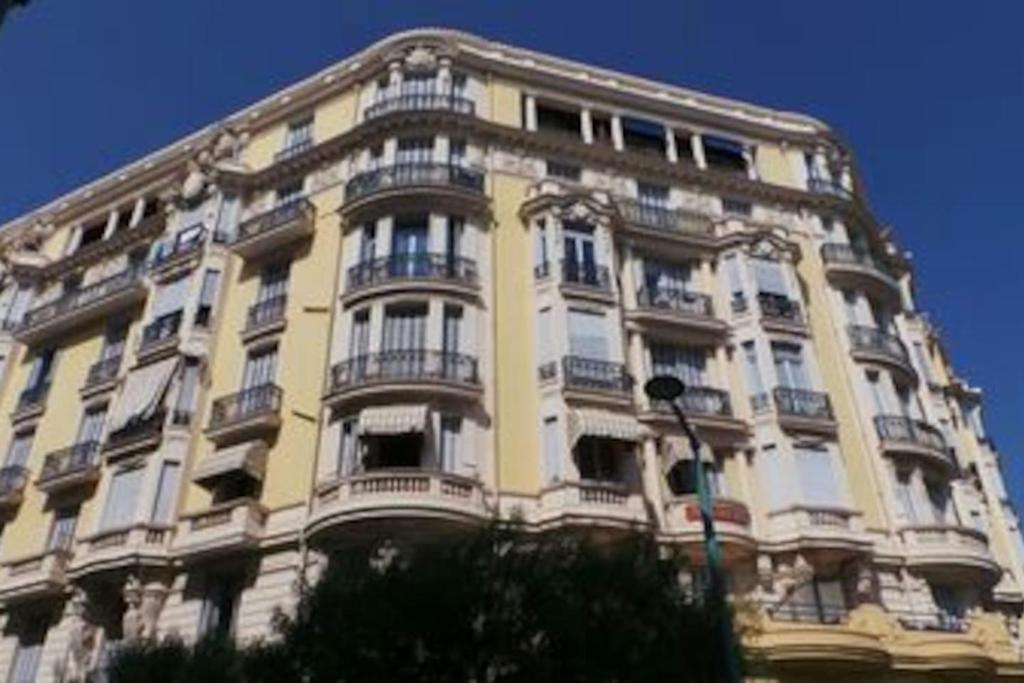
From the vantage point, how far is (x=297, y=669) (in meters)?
14.6

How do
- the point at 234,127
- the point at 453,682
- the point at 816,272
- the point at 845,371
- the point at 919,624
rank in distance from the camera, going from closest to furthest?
the point at 453,682 < the point at 919,624 < the point at 845,371 < the point at 816,272 < the point at 234,127

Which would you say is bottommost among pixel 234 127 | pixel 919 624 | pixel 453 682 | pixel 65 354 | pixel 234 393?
pixel 453 682

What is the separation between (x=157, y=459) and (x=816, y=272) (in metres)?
20.5

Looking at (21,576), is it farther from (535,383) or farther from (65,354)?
(535,383)

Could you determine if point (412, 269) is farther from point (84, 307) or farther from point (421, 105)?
point (84, 307)

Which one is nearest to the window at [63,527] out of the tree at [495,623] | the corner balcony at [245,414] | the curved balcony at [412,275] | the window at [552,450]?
the corner balcony at [245,414]

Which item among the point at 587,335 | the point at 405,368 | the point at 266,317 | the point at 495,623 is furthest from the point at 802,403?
the point at 266,317

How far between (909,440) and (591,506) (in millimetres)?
10468

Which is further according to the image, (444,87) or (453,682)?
(444,87)

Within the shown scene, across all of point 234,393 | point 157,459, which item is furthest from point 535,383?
point 157,459

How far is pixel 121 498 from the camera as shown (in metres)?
25.2

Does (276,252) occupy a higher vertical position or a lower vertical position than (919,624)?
higher

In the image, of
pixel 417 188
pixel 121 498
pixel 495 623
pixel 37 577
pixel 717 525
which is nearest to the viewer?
pixel 495 623

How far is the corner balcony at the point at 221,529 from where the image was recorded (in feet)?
73.5
